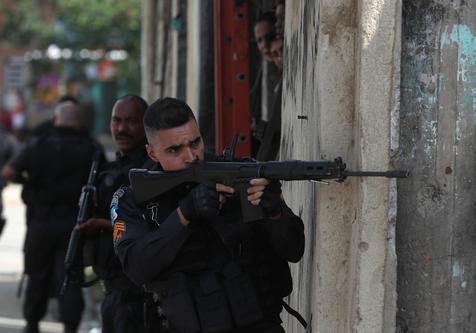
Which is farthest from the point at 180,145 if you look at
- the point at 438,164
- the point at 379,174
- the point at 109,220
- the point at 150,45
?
the point at 150,45

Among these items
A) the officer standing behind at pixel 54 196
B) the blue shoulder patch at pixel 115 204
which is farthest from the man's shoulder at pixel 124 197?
the officer standing behind at pixel 54 196

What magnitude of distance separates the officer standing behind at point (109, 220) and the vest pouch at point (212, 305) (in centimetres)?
114

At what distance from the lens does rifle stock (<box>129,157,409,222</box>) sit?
3.12 meters

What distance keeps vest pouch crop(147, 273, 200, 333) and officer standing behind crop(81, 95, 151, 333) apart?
3.46ft

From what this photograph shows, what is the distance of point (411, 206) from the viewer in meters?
3.37

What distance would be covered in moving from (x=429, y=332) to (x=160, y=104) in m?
1.19

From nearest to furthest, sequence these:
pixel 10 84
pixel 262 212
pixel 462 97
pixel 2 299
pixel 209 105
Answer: pixel 262 212 < pixel 462 97 < pixel 209 105 < pixel 2 299 < pixel 10 84

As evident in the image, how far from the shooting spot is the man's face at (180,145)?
332cm

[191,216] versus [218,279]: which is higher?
[191,216]

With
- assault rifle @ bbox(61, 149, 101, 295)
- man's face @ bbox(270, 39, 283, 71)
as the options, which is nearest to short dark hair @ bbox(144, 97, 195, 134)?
assault rifle @ bbox(61, 149, 101, 295)

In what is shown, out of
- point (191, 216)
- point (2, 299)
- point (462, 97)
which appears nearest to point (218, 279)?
point (191, 216)

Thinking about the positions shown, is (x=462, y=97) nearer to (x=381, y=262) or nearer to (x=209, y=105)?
(x=381, y=262)

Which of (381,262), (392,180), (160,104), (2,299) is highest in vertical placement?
(160,104)

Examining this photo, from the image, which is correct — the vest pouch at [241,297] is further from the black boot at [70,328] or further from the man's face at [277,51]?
the black boot at [70,328]
